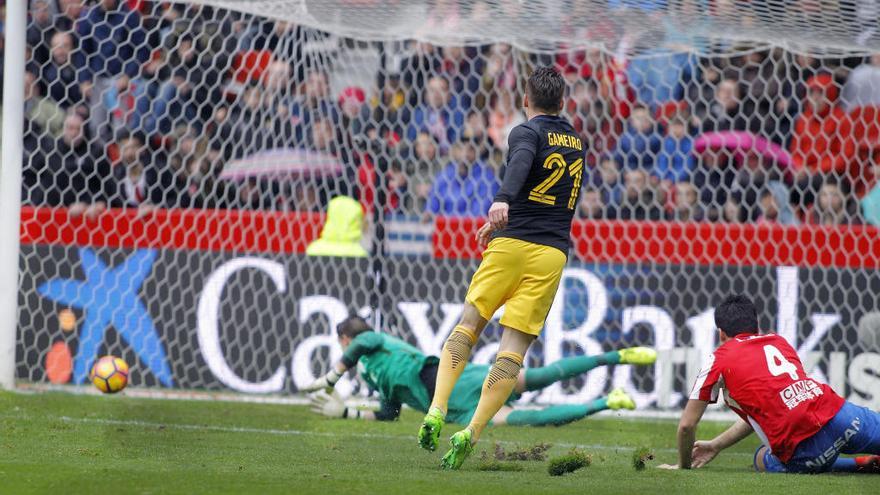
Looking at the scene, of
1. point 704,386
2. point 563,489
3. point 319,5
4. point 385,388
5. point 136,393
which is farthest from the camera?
point 136,393

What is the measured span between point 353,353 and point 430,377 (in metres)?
0.51

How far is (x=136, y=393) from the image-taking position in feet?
30.4

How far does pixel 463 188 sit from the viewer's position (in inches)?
403

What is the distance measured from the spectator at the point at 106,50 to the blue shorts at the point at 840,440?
6531 millimetres

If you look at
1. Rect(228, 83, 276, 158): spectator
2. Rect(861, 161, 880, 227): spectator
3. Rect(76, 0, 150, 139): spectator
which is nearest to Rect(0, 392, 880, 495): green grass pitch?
Rect(861, 161, 880, 227): spectator

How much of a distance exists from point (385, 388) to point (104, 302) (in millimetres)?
2688

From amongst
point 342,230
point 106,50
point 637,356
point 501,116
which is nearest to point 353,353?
point 637,356

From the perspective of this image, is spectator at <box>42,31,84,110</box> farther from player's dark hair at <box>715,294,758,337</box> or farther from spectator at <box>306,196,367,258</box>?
player's dark hair at <box>715,294,758,337</box>

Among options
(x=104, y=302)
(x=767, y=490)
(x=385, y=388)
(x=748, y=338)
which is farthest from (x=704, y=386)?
(x=104, y=302)

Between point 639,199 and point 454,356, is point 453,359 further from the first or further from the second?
point 639,199

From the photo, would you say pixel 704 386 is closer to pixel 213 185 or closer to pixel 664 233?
pixel 664 233

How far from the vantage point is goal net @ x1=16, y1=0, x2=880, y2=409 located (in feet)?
29.9

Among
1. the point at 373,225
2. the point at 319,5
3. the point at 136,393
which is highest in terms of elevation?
the point at 319,5

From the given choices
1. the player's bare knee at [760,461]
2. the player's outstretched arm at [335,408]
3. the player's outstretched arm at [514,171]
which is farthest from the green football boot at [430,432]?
the player's outstretched arm at [335,408]
